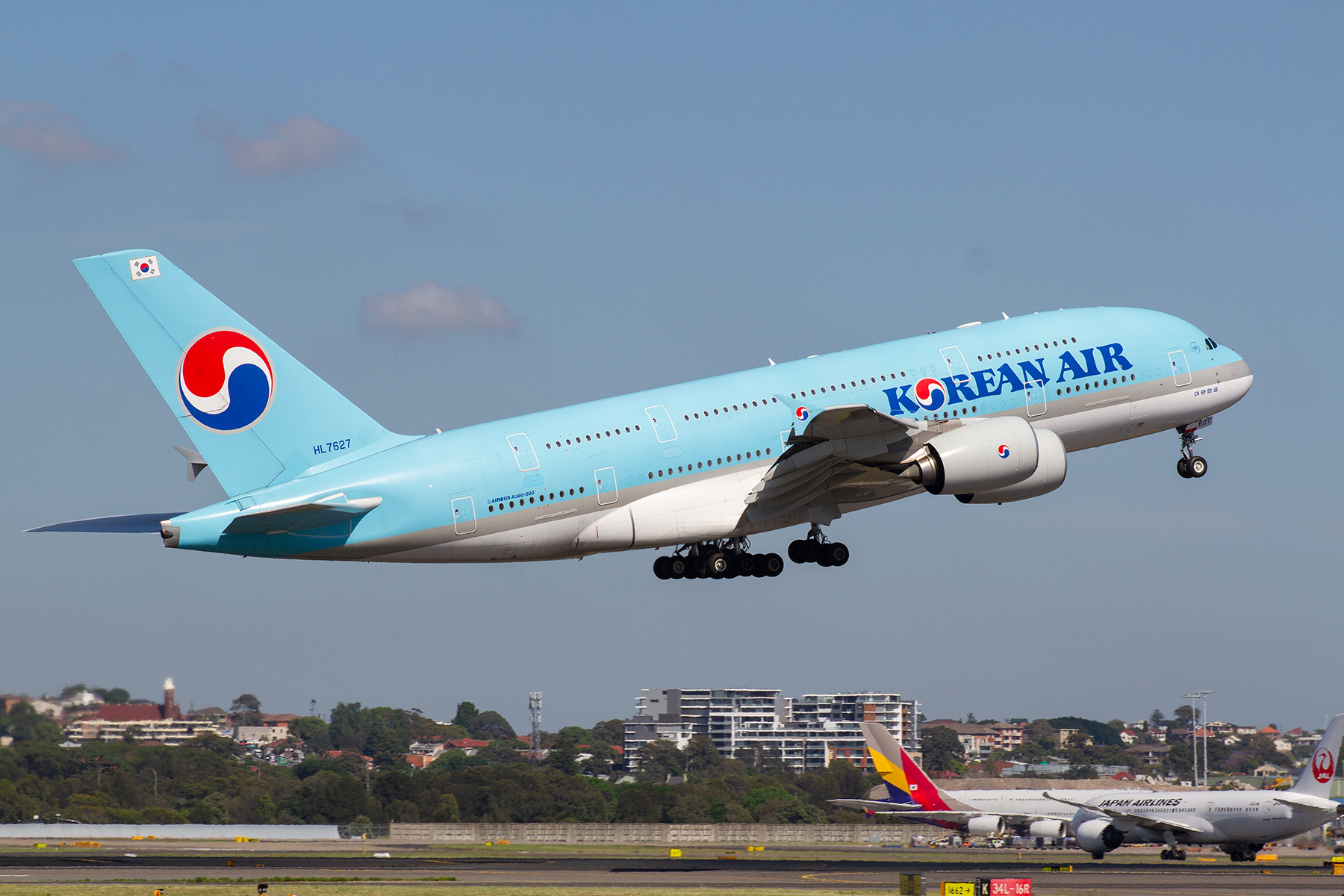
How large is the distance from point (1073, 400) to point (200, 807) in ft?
190

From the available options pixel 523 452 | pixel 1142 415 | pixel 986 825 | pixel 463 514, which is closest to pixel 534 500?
pixel 523 452

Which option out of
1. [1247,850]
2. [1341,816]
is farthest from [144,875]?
[1341,816]

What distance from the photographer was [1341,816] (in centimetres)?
6444

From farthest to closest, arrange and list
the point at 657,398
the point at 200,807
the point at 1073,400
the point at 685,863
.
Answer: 1. the point at 200,807
2. the point at 685,863
3. the point at 1073,400
4. the point at 657,398

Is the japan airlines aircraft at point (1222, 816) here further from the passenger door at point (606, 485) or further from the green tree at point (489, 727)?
the green tree at point (489, 727)

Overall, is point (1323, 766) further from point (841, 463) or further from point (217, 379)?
point (217, 379)

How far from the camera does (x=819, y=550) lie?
1822 inches

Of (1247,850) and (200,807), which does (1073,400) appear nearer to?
(1247,850)

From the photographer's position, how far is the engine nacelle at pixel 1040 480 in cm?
4325

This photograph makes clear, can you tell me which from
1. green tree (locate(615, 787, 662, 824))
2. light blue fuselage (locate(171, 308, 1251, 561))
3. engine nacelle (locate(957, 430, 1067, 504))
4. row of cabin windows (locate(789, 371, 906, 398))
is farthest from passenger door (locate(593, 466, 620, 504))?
green tree (locate(615, 787, 662, 824))

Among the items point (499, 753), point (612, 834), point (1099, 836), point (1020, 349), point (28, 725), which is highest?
point (1020, 349)

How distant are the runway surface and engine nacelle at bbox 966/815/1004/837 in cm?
836

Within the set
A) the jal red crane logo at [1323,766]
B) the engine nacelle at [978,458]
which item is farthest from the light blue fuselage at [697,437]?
the jal red crane logo at [1323,766]

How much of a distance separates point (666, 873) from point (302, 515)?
21000 mm
